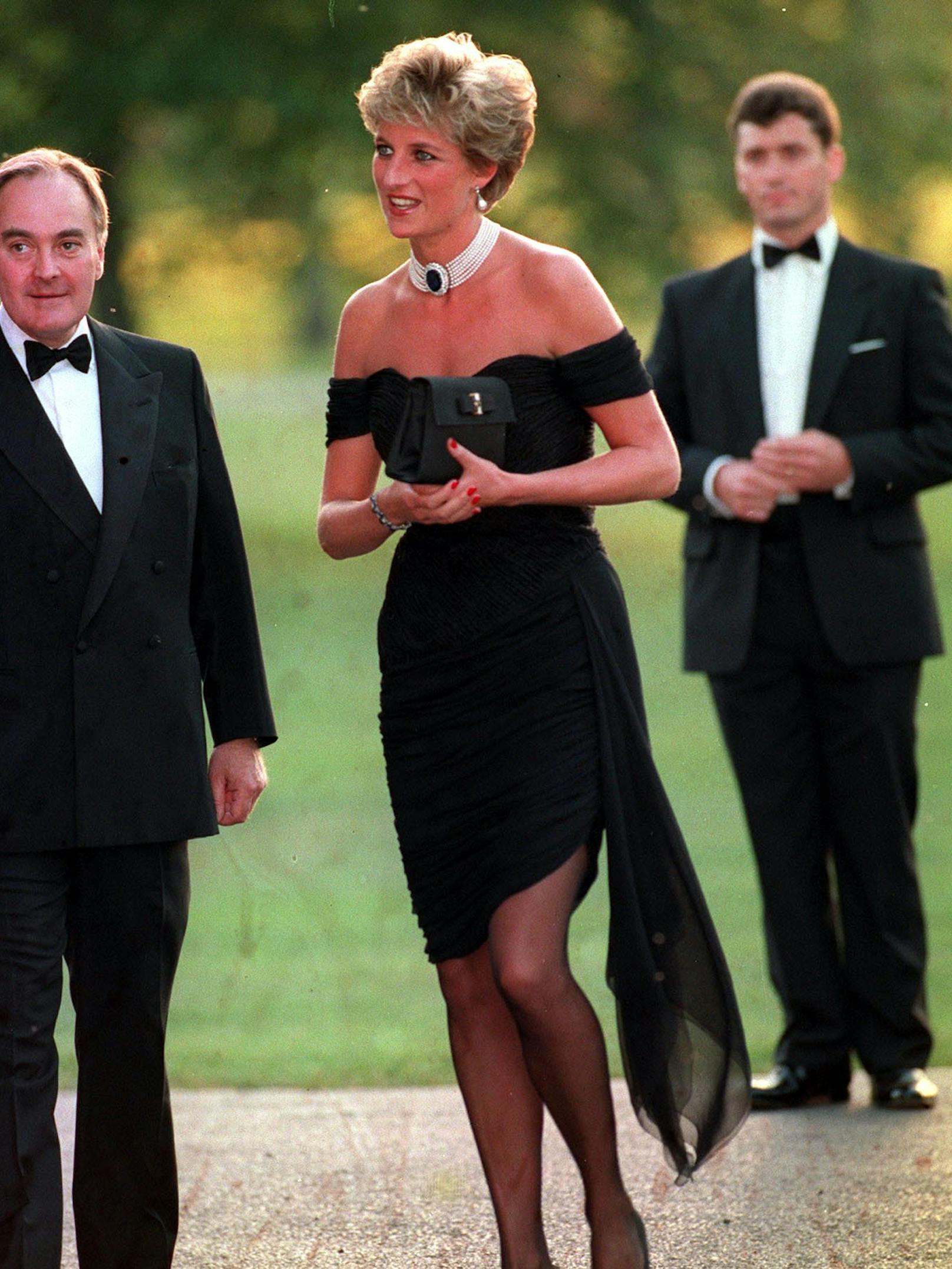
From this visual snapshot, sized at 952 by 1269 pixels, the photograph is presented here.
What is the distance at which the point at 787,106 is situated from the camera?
17.3 ft

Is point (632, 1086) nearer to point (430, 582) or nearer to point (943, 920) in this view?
point (430, 582)

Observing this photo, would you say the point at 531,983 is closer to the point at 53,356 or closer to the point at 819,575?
the point at 53,356

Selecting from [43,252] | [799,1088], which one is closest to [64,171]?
[43,252]

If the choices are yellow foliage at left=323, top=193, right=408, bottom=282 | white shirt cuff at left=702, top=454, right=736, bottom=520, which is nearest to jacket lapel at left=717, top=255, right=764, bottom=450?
white shirt cuff at left=702, top=454, right=736, bottom=520

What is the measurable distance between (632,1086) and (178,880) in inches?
34.9

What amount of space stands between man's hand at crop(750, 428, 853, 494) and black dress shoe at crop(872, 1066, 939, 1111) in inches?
57.3

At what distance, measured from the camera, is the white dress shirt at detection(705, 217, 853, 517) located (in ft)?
17.5

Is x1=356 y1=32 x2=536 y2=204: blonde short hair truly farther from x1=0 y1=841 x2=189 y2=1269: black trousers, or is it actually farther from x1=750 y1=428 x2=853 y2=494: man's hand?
x1=750 y1=428 x2=853 y2=494: man's hand

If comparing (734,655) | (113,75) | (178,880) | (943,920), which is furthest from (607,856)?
(113,75)

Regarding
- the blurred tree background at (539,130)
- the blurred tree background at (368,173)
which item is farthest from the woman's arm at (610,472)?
the blurred tree background at (539,130)

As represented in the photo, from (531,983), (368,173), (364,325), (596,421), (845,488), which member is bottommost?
(531,983)

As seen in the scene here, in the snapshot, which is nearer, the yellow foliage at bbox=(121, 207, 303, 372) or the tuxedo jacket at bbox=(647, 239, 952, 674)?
the tuxedo jacket at bbox=(647, 239, 952, 674)

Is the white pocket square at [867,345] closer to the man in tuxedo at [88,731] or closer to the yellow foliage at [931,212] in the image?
the man in tuxedo at [88,731]

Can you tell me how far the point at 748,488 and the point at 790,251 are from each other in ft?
2.16
